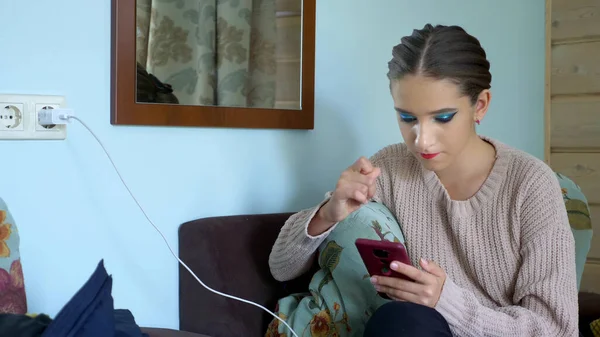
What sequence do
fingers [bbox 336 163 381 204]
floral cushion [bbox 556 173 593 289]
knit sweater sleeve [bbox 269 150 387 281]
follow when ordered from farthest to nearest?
1. floral cushion [bbox 556 173 593 289]
2. knit sweater sleeve [bbox 269 150 387 281]
3. fingers [bbox 336 163 381 204]

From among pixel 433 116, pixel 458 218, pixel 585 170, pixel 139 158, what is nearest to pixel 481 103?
pixel 433 116

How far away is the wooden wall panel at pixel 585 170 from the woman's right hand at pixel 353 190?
160 centimetres

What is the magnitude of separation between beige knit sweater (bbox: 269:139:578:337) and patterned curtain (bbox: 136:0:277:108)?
348 mm

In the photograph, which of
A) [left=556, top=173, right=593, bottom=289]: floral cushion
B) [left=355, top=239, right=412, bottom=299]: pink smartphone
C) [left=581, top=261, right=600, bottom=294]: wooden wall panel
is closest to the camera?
[left=355, top=239, right=412, bottom=299]: pink smartphone

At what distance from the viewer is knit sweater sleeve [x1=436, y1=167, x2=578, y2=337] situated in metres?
1.21

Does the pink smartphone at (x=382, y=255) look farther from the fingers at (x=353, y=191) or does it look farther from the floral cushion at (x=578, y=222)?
the floral cushion at (x=578, y=222)

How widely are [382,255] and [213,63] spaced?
628 mm

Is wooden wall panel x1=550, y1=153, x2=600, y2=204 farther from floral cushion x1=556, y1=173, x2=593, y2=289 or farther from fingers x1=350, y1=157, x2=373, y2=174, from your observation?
fingers x1=350, y1=157, x2=373, y2=174

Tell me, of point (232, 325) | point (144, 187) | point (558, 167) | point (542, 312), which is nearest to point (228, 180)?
point (144, 187)

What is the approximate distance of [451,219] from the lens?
1413mm

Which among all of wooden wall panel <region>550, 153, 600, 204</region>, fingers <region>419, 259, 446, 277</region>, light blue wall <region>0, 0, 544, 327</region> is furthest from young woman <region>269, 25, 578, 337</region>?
wooden wall panel <region>550, 153, 600, 204</region>

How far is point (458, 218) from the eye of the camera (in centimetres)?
140

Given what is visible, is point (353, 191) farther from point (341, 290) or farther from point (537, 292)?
point (537, 292)

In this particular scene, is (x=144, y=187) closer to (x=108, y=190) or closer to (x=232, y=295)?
(x=108, y=190)
